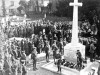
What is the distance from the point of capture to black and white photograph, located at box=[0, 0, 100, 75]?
8.31 metres

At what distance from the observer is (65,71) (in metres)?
8.34

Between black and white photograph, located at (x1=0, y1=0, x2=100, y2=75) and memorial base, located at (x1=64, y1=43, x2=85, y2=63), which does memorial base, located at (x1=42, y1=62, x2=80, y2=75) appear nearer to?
black and white photograph, located at (x1=0, y1=0, x2=100, y2=75)

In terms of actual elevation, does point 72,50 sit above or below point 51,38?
below

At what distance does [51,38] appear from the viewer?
43.4ft

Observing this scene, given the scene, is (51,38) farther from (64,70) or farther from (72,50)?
(64,70)

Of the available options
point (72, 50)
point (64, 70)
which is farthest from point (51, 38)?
point (64, 70)

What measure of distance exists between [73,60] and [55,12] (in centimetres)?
1210

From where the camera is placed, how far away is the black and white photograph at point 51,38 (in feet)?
27.3

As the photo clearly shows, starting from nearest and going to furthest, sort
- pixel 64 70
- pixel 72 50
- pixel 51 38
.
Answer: pixel 64 70 < pixel 72 50 < pixel 51 38

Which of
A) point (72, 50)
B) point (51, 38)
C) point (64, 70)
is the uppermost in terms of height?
point (51, 38)

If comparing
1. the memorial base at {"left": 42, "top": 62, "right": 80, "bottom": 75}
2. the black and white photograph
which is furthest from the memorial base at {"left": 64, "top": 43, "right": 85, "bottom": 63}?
the memorial base at {"left": 42, "top": 62, "right": 80, "bottom": 75}

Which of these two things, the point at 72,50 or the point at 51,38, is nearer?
the point at 72,50

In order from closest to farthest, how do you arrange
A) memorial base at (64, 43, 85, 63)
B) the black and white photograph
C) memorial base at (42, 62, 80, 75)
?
memorial base at (42, 62, 80, 75)
the black and white photograph
memorial base at (64, 43, 85, 63)

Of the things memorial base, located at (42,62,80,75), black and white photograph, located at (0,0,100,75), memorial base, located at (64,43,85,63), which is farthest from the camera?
memorial base, located at (64,43,85,63)
